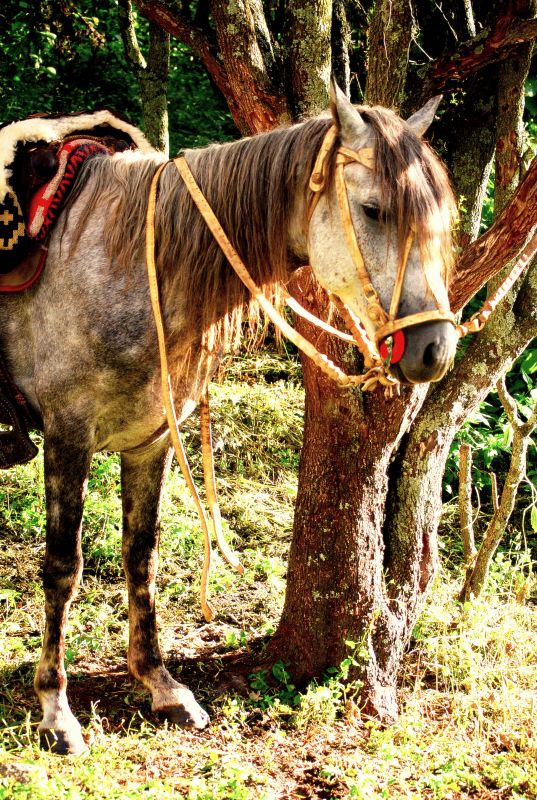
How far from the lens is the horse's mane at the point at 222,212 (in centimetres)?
252

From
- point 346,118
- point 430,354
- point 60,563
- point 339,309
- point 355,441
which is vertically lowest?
point 60,563

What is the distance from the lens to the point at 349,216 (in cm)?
230

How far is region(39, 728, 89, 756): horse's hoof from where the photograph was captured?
2.86 meters

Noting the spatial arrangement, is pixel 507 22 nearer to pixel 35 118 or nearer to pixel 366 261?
pixel 366 261

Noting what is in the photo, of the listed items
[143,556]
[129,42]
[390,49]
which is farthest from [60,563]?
[129,42]

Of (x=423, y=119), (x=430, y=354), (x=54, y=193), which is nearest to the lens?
(x=430, y=354)

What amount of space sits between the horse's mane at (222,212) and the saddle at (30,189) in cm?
13

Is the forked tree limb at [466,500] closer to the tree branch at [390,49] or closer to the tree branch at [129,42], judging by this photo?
the tree branch at [390,49]

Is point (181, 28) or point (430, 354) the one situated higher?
point (181, 28)

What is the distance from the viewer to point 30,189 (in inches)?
113

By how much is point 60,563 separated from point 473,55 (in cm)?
248

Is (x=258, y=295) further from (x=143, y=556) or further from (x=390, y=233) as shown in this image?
(x=143, y=556)

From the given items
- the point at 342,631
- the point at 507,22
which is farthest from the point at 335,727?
the point at 507,22

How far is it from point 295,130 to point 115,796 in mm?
2215
